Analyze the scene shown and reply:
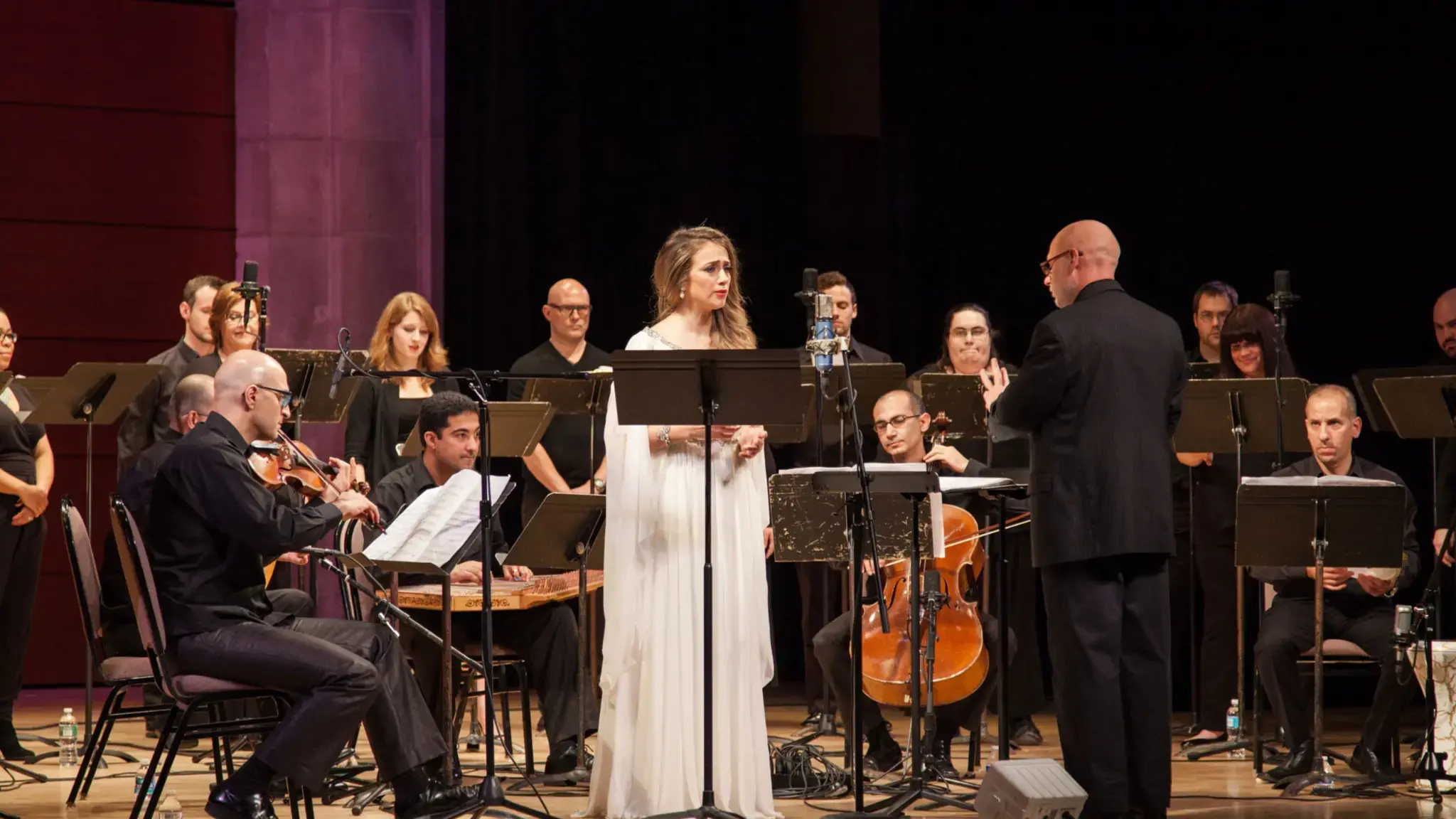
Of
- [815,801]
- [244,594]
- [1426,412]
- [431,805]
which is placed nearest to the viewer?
[244,594]

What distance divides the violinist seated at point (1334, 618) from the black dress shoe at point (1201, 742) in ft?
1.58

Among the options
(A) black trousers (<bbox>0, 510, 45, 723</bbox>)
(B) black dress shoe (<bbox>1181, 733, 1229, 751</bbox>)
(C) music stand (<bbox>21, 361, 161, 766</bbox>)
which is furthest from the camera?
(B) black dress shoe (<bbox>1181, 733, 1229, 751</bbox>)

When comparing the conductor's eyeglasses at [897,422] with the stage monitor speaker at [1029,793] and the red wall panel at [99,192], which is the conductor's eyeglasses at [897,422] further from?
the red wall panel at [99,192]

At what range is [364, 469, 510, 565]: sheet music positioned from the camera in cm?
466

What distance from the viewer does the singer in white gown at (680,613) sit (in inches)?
191

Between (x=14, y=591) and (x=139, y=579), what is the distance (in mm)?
2578

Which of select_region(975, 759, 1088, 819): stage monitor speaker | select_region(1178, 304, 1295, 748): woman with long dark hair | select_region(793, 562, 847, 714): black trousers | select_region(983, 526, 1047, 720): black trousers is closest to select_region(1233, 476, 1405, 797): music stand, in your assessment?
select_region(1178, 304, 1295, 748): woman with long dark hair

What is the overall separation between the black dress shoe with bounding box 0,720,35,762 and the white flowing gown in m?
2.70

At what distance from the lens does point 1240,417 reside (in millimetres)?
6168

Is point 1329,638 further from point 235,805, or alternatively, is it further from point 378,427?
point 235,805

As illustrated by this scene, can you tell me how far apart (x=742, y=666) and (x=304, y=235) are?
15.7 feet

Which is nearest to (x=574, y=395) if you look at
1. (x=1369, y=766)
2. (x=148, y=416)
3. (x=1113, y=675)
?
(x=148, y=416)

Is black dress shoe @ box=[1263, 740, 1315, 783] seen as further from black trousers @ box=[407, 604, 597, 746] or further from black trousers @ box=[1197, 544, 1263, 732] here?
black trousers @ box=[407, 604, 597, 746]

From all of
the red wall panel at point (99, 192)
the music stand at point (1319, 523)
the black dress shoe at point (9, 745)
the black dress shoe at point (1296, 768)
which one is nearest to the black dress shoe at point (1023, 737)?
the black dress shoe at point (1296, 768)
